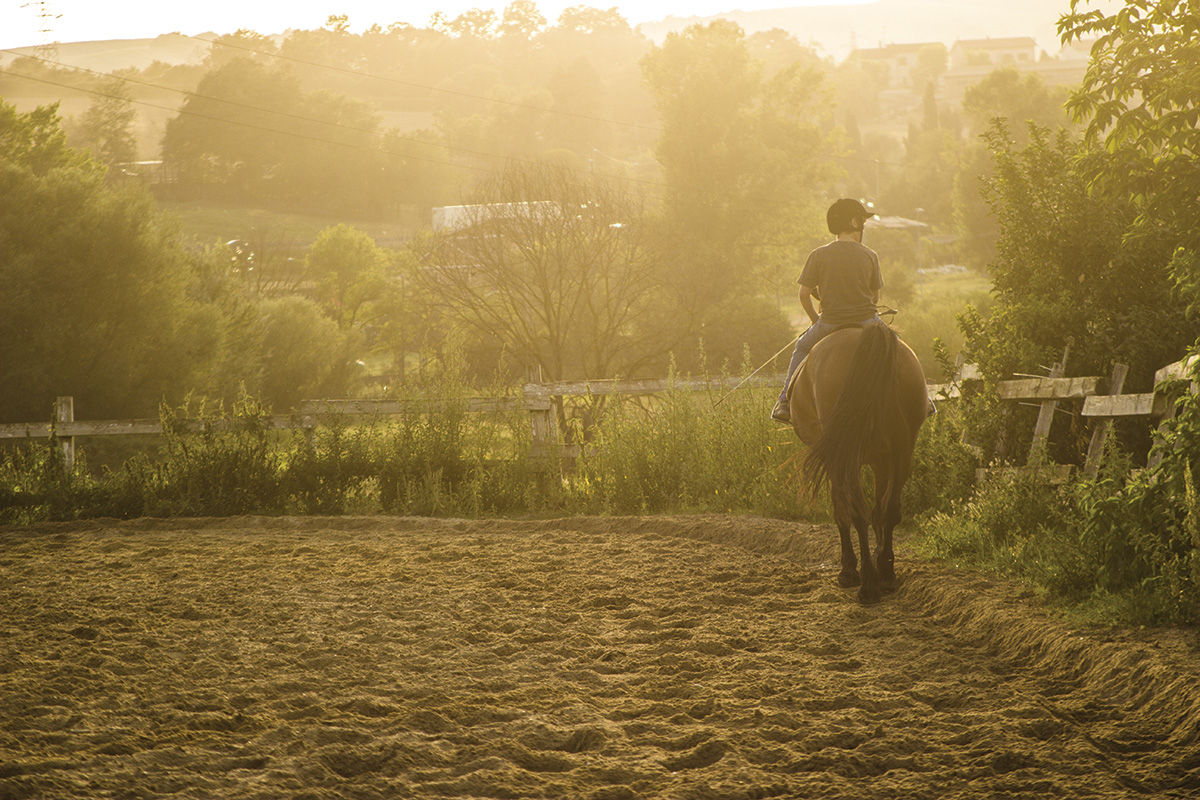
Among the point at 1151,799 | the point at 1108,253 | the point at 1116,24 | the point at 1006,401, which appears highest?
the point at 1116,24

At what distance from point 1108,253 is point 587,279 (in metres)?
15.5

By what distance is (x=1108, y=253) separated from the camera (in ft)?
27.1

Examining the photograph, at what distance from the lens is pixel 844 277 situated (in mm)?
6555

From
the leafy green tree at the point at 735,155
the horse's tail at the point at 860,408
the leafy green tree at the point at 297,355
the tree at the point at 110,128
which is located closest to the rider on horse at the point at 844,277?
the horse's tail at the point at 860,408

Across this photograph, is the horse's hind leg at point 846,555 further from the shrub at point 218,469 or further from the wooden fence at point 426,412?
the shrub at point 218,469

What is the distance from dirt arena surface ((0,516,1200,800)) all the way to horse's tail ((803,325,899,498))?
2.91 feet

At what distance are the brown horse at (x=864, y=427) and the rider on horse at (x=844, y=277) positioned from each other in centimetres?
16

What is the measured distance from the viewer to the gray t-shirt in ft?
21.4

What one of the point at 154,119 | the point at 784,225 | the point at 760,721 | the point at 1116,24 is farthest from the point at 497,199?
the point at 154,119

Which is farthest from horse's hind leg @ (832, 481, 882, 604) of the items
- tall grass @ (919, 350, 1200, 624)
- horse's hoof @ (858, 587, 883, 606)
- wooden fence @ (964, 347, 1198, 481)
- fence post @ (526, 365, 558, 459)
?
fence post @ (526, 365, 558, 459)

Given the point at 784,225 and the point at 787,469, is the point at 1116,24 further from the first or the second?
the point at 784,225

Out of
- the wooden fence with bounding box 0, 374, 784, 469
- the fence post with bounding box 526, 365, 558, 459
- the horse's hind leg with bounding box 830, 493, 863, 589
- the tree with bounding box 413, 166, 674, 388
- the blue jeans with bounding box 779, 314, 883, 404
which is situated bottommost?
the horse's hind leg with bounding box 830, 493, 863, 589

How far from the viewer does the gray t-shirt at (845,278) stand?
21.4 ft

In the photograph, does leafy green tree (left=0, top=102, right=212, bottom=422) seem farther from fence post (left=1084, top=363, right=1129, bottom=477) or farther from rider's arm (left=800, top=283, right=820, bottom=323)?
fence post (left=1084, top=363, right=1129, bottom=477)
